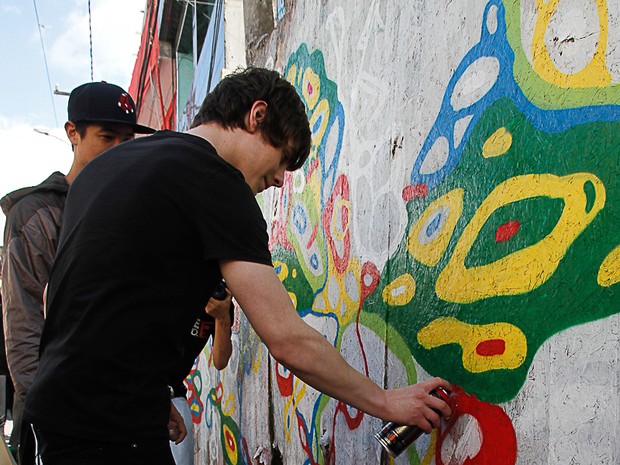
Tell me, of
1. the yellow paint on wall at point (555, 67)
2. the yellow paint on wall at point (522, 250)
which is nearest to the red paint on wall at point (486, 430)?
the yellow paint on wall at point (522, 250)

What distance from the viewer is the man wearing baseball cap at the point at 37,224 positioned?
208 centimetres

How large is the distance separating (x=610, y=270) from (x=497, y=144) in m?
0.47

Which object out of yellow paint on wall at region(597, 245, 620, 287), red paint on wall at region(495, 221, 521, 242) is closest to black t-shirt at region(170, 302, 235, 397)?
red paint on wall at region(495, 221, 521, 242)

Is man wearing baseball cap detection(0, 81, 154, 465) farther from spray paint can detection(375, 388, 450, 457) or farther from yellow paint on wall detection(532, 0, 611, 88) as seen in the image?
yellow paint on wall detection(532, 0, 611, 88)

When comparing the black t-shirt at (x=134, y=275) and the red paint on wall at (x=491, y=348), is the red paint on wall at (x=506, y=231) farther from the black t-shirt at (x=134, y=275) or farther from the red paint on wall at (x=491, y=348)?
the black t-shirt at (x=134, y=275)

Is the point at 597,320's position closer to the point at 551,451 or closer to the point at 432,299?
the point at 551,451

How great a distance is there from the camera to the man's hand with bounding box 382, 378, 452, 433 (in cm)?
140

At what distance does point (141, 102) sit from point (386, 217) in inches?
484

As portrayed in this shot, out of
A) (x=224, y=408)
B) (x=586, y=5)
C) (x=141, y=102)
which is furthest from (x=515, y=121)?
(x=141, y=102)

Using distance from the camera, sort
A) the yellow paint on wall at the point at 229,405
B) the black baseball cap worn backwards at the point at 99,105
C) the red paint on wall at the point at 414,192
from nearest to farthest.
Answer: the red paint on wall at the point at 414,192 → the black baseball cap worn backwards at the point at 99,105 → the yellow paint on wall at the point at 229,405

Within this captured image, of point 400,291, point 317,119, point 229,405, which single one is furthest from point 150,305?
point 229,405

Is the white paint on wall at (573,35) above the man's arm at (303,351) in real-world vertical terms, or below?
above

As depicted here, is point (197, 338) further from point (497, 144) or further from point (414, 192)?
point (497, 144)

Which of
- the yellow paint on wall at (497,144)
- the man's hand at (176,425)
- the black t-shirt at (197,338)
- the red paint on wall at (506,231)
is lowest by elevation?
the man's hand at (176,425)
